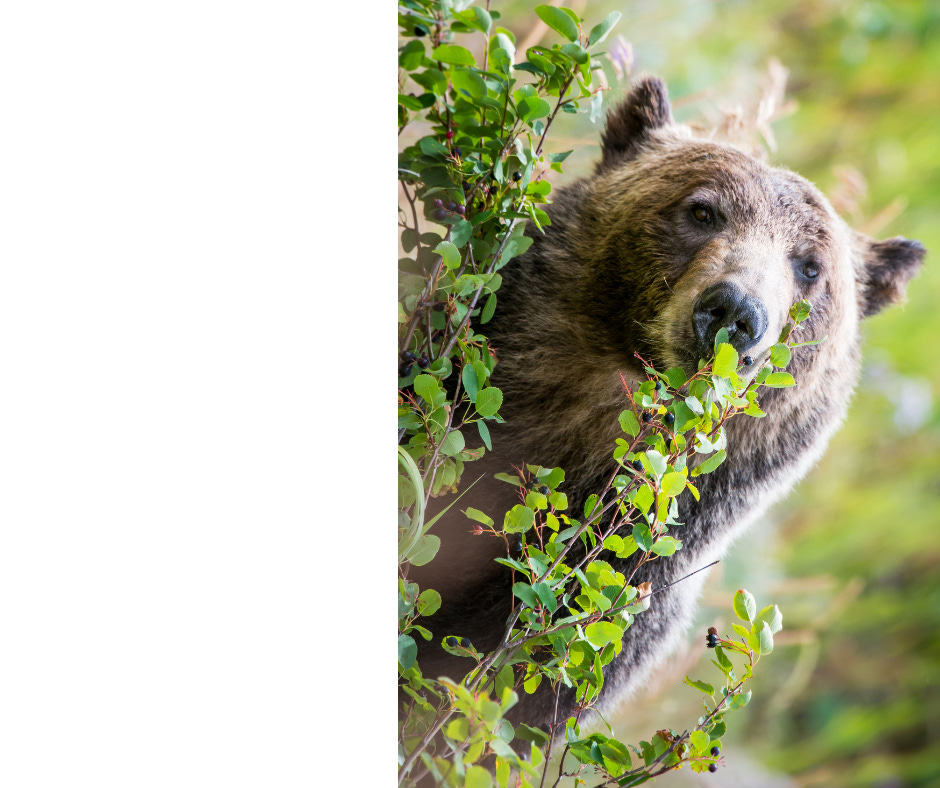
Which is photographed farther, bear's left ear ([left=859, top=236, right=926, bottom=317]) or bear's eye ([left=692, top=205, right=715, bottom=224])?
bear's left ear ([left=859, top=236, right=926, bottom=317])

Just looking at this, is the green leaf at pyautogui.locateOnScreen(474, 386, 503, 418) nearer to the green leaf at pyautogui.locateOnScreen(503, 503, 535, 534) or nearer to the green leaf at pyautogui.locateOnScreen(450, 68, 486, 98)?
the green leaf at pyautogui.locateOnScreen(503, 503, 535, 534)

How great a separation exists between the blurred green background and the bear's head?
0.35 feet

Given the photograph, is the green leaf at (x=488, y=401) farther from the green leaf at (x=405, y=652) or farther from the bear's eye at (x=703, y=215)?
the bear's eye at (x=703, y=215)

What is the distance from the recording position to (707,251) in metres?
1.07

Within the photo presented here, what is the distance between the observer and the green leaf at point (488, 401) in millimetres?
812

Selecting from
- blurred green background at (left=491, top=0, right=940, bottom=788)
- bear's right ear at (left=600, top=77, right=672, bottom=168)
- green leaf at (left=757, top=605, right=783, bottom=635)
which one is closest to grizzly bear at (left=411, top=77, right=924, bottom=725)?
bear's right ear at (left=600, top=77, right=672, bottom=168)

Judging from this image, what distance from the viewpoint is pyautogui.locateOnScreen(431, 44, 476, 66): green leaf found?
2.61 ft

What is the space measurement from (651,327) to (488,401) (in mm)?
368

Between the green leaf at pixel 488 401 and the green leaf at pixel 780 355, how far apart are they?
0.94 ft

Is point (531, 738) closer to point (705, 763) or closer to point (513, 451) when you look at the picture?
point (705, 763)

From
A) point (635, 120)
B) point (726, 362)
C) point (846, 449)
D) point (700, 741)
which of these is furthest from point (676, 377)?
point (846, 449)

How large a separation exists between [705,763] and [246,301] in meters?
0.65

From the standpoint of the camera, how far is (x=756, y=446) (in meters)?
1.20

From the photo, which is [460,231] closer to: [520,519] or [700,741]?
[520,519]
